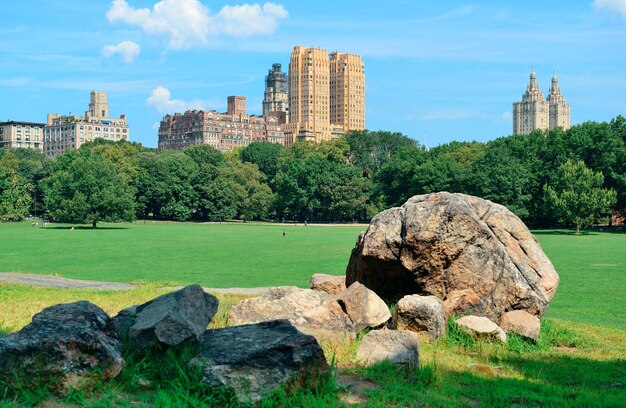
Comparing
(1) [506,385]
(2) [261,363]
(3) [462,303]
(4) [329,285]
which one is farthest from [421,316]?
(2) [261,363]

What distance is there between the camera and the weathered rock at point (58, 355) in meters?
7.50

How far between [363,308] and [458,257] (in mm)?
2741

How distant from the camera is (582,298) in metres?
21.9

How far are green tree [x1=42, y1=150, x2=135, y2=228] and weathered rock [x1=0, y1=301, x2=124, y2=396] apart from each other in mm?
79376

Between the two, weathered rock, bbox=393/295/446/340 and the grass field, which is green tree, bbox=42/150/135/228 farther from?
weathered rock, bbox=393/295/446/340

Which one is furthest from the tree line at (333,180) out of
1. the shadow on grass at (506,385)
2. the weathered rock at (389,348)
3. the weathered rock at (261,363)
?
the weathered rock at (261,363)

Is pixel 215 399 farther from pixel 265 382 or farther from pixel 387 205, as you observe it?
pixel 387 205

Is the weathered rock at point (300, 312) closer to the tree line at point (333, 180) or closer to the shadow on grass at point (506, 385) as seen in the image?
the shadow on grass at point (506, 385)

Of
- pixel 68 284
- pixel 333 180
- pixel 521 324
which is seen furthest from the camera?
pixel 333 180

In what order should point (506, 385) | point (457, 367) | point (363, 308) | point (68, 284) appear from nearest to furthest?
point (506, 385) < point (457, 367) < point (363, 308) < point (68, 284)

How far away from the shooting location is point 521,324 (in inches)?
495

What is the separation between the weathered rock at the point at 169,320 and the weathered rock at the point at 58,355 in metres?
0.51

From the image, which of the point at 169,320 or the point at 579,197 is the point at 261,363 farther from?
the point at 579,197

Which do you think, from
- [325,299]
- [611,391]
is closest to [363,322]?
[325,299]
